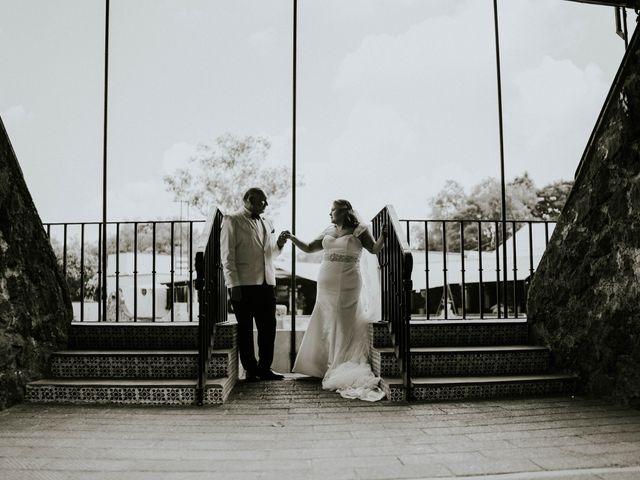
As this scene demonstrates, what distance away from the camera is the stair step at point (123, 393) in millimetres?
3480

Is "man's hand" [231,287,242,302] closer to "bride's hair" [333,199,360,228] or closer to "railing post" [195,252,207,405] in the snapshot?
"railing post" [195,252,207,405]

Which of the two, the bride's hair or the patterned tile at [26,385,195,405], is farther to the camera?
the bride's hair

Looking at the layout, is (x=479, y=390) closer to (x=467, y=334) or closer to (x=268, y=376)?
(x=467, y=334)

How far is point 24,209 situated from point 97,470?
2.30 m

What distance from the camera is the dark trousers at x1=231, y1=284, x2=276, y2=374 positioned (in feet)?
13.4

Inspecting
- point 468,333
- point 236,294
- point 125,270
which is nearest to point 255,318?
point 236,294

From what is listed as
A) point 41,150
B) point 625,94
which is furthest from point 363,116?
point 625,94

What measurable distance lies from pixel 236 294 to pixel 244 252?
1.10 ft

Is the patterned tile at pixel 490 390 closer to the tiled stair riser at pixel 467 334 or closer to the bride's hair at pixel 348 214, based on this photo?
the tiled stair riser at pixel 467 334

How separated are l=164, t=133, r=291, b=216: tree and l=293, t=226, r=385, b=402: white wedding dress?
11.1 meters

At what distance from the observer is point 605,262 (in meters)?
3.54

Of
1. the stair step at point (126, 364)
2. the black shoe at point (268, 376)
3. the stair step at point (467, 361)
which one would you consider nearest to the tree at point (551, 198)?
the stair step at point (467, 361)

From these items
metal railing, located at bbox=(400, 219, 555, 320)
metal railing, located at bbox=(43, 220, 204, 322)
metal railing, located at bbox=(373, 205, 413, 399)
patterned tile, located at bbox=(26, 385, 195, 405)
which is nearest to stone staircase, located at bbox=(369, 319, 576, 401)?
metal railing, located at bbox=(373, 205, 413, 399)

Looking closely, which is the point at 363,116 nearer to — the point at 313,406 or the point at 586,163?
the point at 586,163
